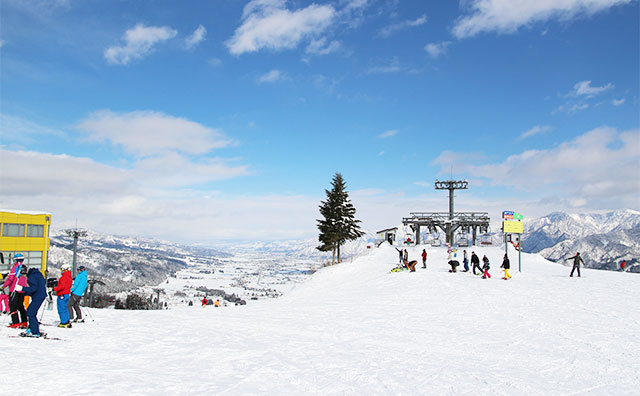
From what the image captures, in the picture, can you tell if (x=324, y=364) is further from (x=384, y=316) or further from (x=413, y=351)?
(x=384, y=316)

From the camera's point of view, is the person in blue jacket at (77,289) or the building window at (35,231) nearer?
the person in blue jacket at (77,289)

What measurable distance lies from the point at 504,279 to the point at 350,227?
2318cm

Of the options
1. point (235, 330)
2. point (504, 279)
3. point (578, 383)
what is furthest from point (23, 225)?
point (578, 383)

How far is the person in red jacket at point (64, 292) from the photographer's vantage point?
1221cm

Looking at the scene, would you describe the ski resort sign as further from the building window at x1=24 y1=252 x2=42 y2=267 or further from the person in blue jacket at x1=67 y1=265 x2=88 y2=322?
the building window at x1=24 y1=252 x2=42 y2=267

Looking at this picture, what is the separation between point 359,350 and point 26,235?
55.6 m

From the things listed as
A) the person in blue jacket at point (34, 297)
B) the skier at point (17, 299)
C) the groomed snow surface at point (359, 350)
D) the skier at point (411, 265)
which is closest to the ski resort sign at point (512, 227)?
the skier at point (411, 265)

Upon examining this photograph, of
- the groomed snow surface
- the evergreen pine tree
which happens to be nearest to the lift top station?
the evergreen pine tree

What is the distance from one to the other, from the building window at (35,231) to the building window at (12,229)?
2.60ft

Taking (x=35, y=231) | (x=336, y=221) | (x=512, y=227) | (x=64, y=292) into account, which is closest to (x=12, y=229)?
(x=35, y=231)

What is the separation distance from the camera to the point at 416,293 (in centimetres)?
2277

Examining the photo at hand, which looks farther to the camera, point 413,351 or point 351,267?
point 351,267

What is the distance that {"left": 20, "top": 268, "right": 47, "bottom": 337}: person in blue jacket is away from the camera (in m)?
10.8

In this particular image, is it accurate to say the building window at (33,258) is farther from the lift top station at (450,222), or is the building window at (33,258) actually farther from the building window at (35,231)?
the lift top station at (450,222)
